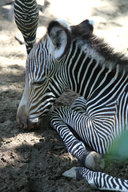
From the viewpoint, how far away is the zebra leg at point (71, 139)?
4223 millimetres

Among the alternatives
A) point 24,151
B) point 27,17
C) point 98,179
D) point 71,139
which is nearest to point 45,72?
point 71,139

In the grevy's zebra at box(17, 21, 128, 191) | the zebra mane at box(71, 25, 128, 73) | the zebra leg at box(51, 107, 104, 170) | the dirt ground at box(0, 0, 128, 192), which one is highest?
the zebra mane at box(71, 25, 128, 73)

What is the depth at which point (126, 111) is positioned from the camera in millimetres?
4234

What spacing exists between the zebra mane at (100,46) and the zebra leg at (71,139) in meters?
1.19

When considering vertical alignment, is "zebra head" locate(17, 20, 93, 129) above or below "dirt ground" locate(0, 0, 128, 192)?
above

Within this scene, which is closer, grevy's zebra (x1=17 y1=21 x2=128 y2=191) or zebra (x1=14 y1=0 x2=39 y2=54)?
grevy's zebra (x1=17 y1=21 x2=128 y2=191)

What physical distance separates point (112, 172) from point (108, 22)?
23.2ft

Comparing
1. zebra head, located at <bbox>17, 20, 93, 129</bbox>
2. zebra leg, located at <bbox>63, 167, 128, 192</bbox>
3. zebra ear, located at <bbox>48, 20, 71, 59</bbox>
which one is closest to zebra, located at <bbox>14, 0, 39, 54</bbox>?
zebra head, located at <bbox>17, 20, 93, 129</bbox>

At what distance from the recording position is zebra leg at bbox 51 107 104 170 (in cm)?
422

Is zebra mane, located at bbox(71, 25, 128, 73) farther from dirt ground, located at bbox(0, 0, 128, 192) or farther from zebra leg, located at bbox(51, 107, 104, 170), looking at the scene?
zebra leg, located at bbox(51, 107, 104, 170)

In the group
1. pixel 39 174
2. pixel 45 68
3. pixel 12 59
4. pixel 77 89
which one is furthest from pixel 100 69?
pixel 12 59

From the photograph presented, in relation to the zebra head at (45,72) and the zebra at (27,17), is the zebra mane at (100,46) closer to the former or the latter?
the zebra head at (45,72)

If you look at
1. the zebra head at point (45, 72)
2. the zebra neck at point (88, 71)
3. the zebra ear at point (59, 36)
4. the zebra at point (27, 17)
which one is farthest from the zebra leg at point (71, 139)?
the zebra at point (27, 17)

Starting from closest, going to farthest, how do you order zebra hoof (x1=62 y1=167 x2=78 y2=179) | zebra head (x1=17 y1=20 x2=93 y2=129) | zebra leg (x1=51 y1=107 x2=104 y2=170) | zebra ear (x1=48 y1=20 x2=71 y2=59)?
zebra ear (x1=48 y1=20 x2=71 y2=59), zebra head (x1=17 y1=20 x2=93 y2=129), zebra hoof (x1=62 y1=167 x2=78 y2=179), zebra leg (x1=51 y1=107 x2=104 y2=170)
